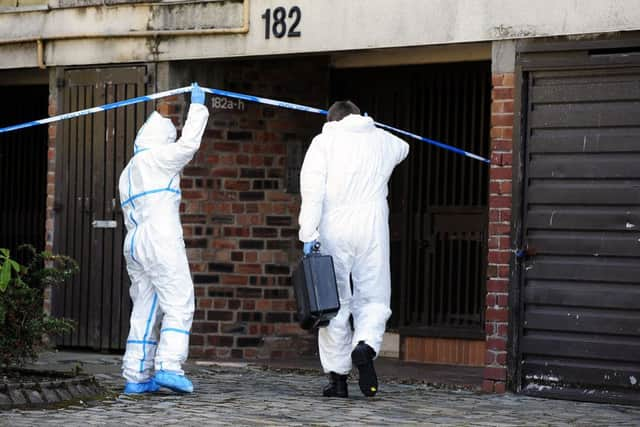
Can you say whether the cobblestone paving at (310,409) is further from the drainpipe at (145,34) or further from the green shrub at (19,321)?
the drainpipe at (145,34)

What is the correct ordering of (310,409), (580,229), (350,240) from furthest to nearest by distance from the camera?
(580,229)
(350,240)
(310,409)

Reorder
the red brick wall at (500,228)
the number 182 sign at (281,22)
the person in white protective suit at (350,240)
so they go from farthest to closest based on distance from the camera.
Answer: the number 182 sign at (281,22), the red brick wall at (500,228), the person in white protective suit at (350,240)

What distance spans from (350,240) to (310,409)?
1300mm

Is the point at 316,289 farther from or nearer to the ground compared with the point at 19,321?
farther from the ground

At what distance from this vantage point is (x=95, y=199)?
1399cm

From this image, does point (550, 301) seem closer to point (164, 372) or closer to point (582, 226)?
point (582, 226)

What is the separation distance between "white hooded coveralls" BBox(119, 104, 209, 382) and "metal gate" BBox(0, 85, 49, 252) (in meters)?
5.85

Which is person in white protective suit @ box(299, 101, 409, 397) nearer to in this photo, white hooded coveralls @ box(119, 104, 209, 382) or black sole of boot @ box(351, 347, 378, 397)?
black sole of boot @ box(351, 347, 378, 397)

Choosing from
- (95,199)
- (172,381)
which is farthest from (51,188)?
(172,381)

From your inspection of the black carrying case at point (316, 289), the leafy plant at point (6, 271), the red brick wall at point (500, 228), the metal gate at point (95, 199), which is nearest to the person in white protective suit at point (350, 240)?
the black carrying case at point (316, 289)

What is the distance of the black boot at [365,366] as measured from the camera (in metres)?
10.4

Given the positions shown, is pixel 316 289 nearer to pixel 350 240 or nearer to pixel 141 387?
pixel 350 240

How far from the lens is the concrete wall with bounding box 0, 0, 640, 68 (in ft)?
36.2

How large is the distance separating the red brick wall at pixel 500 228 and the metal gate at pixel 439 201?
202cm
